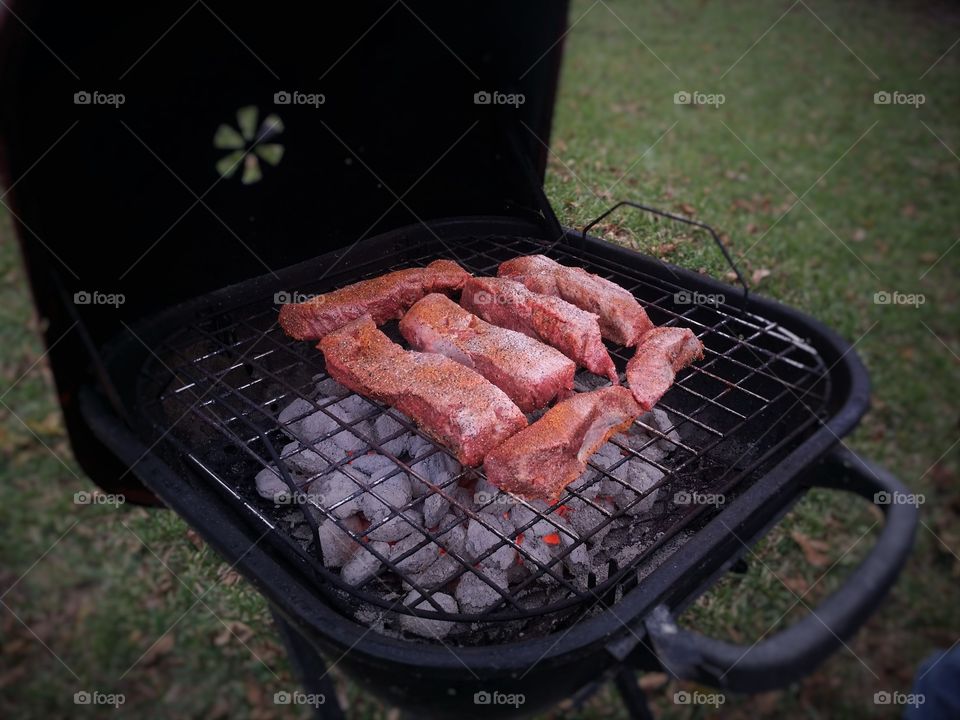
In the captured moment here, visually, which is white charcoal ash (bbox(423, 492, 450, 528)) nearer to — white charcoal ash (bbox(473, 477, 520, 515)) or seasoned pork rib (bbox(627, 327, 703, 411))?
white charcoal ash (bbox(473, 477, 520, 515))

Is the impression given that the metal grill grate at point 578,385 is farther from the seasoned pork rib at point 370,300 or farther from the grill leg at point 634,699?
the grill leg at point 634,699

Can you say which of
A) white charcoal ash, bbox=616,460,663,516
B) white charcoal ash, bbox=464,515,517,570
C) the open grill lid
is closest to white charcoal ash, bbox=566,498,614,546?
white charcoal ash, bbox=616,460,663,516

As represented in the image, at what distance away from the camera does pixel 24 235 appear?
204 cm

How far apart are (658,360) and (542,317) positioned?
0.48 meters

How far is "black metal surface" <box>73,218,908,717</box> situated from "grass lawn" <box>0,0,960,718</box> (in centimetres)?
122

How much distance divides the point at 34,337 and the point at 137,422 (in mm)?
3069

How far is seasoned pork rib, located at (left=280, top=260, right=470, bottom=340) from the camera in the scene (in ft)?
9.20

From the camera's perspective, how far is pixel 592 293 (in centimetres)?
281

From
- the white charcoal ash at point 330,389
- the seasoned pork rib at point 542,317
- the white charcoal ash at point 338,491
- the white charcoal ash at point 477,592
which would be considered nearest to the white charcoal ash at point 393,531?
the white charcoal ash at point 338,491

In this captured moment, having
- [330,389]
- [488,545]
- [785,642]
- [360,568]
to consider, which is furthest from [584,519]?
[330,389]

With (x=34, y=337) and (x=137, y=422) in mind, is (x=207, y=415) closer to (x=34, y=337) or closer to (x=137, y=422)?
(x=137, y=422)

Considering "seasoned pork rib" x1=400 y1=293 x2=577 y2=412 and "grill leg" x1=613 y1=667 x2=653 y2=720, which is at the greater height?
"seasoned pork rib" x1=400 y1=293 x2=577 y2=412

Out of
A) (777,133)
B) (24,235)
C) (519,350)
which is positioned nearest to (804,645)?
(519,350)

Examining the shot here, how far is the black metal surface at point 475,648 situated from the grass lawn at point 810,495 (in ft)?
4.02
